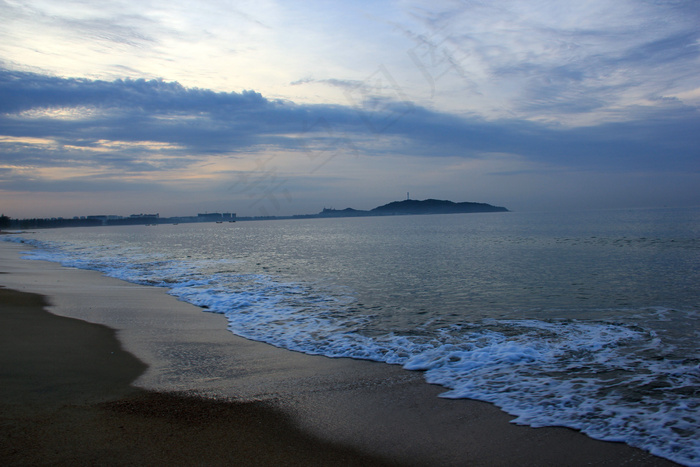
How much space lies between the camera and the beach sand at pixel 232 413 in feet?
15.2

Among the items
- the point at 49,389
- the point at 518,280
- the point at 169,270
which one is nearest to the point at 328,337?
the point at 49,389

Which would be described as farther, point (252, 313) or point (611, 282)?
point (611, 282)

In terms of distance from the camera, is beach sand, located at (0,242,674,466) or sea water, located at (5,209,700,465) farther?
sea water, located at (5,209,700,465)

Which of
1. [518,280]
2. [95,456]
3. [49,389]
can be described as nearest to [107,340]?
[49,389]

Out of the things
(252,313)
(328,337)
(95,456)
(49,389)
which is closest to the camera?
(95,456)

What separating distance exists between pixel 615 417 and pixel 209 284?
1699 cm

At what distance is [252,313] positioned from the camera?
13.1 metres

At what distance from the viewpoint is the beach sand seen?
15.2 feet

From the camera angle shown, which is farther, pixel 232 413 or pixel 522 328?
pixel 522 328

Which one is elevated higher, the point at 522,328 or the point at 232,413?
the point at 232,413

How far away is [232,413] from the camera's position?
18.7 feet

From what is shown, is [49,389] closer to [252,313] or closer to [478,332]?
[252,313]

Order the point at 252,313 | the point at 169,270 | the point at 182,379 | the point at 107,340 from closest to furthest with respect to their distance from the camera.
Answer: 1. the point at 182,379
2. the point at 107,340
3. the point at 252,313
4. the point at 169,270

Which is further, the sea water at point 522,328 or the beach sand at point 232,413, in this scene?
the sea water at point 522,328
